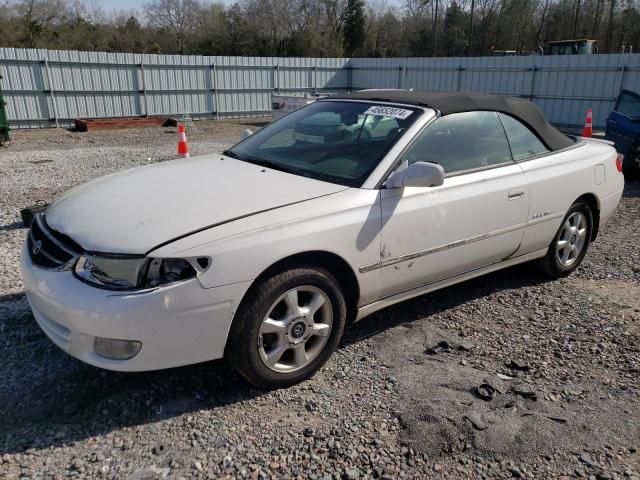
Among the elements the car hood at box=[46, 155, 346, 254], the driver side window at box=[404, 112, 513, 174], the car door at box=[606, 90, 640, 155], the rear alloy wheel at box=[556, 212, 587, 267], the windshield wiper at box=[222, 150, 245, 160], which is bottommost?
the rear alloy wheel at box=[556, 212, 587, 267]

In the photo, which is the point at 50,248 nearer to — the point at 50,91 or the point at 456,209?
the point at 456,209

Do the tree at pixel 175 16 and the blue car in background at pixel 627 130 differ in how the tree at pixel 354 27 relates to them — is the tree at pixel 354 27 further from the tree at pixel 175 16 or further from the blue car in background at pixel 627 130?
the blue car in background at pixel 627 130

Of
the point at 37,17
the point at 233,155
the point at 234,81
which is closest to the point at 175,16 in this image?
the point at 37,17

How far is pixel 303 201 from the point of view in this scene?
3033mm

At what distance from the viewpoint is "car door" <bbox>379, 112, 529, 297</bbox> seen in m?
3.35

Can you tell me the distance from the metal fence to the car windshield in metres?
14.8

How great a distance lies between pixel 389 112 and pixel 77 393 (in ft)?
8.91

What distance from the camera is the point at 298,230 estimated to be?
2869mm

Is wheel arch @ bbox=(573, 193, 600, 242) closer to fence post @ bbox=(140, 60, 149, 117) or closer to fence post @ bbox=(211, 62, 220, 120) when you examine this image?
fence post @ bbox=(140, 60, 149, 117)

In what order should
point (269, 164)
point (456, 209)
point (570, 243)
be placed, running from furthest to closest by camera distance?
point (570, 243) < point (269, 164) < point (456, 209)

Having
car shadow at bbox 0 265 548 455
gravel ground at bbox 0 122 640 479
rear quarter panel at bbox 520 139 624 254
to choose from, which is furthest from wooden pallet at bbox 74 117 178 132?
rear quarter panel at bbox 520 139 624 254

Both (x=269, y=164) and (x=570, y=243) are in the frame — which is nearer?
(x=269, y=164)

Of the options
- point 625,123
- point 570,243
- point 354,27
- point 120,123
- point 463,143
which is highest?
point 354,27

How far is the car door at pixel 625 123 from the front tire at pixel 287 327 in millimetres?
8201
